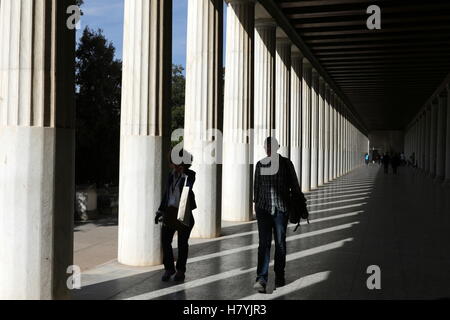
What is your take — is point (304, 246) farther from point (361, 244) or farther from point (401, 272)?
point (401, 272)

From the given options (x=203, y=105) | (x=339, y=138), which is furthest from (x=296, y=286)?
(x=339, y=138)

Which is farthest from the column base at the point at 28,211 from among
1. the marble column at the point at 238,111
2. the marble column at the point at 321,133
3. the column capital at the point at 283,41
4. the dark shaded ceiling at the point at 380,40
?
the marble column at the point at 321,133

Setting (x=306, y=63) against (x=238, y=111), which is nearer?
(x=238, y=111)

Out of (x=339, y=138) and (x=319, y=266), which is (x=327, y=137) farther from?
(x=319, y=266)

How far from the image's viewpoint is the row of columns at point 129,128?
5258mm

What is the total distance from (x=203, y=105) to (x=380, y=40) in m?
13.6

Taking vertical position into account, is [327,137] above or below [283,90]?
below

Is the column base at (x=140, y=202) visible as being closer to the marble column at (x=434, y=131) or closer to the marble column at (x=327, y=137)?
the marble column at (x=327, y=137)

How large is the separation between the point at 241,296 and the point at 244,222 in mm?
7148

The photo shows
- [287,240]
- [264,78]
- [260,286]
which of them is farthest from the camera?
[264,78]

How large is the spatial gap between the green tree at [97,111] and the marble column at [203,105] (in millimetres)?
13182

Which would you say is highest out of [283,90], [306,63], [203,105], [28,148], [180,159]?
[306,63]

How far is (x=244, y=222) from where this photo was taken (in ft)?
43.9

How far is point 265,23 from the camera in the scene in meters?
16.2
